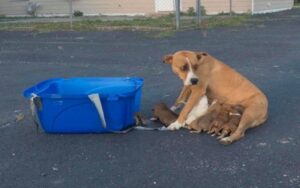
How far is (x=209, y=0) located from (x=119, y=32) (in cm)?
892

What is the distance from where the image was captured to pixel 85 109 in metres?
6.22

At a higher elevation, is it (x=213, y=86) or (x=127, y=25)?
(x=213, y=86)

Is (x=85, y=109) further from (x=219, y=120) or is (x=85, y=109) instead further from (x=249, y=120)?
(x=249, y=120)

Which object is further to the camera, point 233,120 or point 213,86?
point 213,86

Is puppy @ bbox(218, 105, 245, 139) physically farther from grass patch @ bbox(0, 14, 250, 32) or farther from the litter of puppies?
grass patch @ bbox(0, 14, 250, 32)

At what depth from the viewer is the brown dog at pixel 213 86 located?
6.31 meters

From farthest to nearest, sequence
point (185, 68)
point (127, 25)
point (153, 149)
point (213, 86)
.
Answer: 1. point (127, 25)
2. point (213, 86)
3. point (185, 68)
4. point (153, 149)

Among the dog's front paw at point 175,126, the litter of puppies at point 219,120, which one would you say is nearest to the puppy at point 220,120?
the litter of puppies at point 219,120

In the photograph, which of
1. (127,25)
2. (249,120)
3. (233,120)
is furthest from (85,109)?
(127,25)

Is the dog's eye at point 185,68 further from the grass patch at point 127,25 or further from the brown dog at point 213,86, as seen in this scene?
the grass patch at point 127,25

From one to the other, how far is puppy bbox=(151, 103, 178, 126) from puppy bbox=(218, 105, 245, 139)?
1.99 ft

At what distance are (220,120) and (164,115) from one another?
26.3 inches

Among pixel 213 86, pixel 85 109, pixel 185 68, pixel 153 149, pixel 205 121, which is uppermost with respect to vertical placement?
pixel 185 68

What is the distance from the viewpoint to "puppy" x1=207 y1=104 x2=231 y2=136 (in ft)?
20.1
